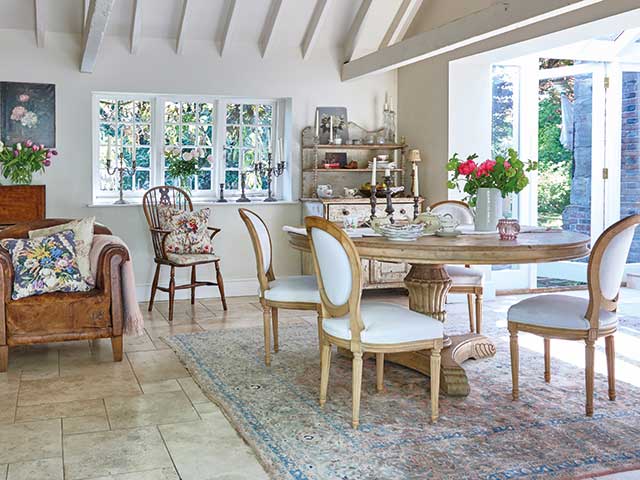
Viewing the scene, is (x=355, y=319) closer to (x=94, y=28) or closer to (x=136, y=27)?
(x=94, y=28)

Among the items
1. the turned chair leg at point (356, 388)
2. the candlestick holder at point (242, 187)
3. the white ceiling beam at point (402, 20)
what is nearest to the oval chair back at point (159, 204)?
the candlestick holder at point (242, 187)

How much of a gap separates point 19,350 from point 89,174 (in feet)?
7.07

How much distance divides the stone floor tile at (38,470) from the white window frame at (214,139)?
13.3 feet

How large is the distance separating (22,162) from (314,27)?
2.80 metres

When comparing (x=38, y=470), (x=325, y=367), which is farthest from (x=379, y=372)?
(x=38, y=470)

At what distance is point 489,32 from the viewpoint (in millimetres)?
4883

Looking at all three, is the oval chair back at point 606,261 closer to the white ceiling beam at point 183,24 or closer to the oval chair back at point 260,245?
the oval chair back at point 260,245

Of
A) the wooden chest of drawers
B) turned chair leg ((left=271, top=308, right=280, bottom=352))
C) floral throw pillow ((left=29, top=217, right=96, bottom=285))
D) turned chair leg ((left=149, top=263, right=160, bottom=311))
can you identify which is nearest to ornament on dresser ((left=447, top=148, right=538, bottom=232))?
turned chair leg ((left=271, top=308, right=280, bottom=352))

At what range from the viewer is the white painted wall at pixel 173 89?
6.43 m

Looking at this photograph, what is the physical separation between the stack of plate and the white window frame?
→ 360 centimetres

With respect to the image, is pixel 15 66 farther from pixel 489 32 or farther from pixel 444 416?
pixel 444 416

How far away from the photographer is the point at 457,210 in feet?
17.6

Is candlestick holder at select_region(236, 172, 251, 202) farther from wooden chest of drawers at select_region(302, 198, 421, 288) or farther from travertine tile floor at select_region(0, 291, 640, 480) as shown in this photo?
travertine tile floor at select_region(0, 291, 640, 480)

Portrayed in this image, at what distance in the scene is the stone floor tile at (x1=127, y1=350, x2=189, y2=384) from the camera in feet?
13.8
